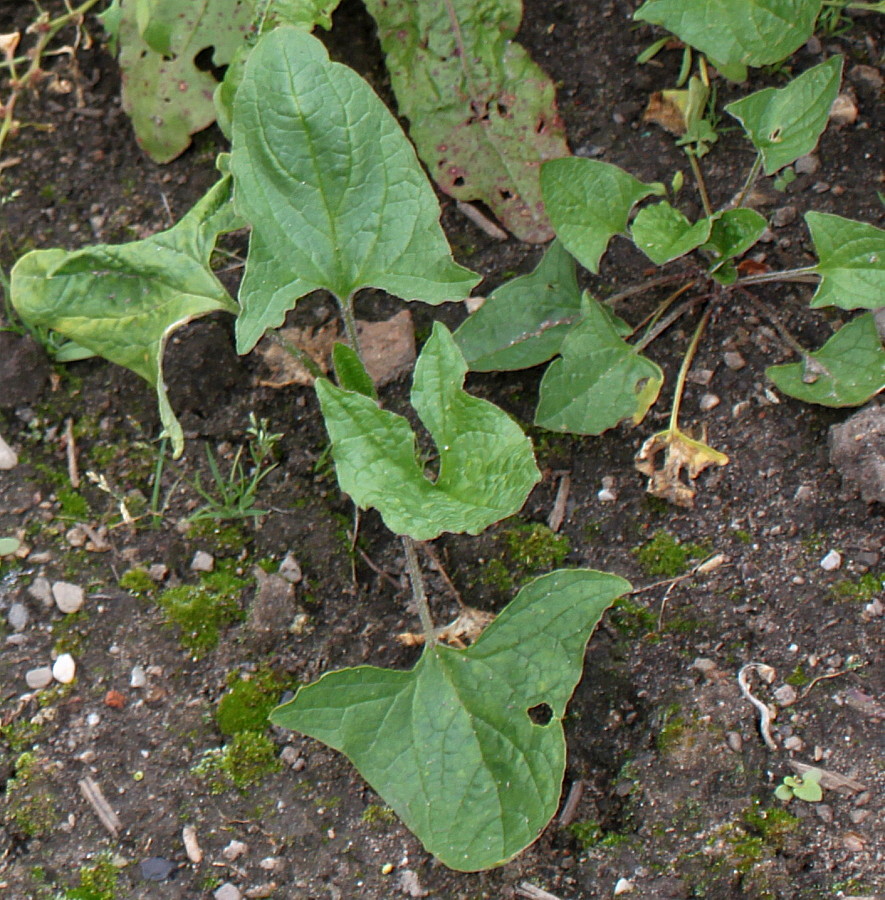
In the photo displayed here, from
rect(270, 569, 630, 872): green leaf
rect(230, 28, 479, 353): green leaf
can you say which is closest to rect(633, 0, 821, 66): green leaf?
rect(230, 28, 479, 353): green leaf

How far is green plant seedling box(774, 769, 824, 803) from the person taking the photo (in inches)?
79.6

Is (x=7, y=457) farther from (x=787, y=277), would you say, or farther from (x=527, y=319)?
(x=787, y=277)

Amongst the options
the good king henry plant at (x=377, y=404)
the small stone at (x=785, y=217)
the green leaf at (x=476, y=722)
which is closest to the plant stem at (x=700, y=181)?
the small stone at (x=785, y=217)

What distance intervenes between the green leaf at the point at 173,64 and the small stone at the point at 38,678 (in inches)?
56.5

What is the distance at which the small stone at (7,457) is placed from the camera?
2.48 metres

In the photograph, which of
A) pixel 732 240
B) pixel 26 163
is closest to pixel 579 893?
pixel 732 240

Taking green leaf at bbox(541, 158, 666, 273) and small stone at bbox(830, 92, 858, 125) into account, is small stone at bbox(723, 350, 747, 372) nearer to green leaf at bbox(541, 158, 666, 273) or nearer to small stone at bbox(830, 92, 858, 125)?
green leaf at bbox(541, 158, 666, 273)

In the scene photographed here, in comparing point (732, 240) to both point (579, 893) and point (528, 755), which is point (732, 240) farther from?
point (579, 893)

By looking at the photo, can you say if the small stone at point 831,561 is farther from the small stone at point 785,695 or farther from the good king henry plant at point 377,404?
the good king henry plant at point 377,404

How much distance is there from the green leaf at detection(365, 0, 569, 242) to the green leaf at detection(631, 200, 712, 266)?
0.46 m

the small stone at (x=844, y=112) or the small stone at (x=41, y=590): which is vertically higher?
the small stone at (x=844, y=112)

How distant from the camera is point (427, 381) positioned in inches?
78.4

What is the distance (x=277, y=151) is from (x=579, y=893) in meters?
1.66

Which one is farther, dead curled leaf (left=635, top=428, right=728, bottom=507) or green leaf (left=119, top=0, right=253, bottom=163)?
green leaf (left=119, top=0, right=253, bottom=163)
